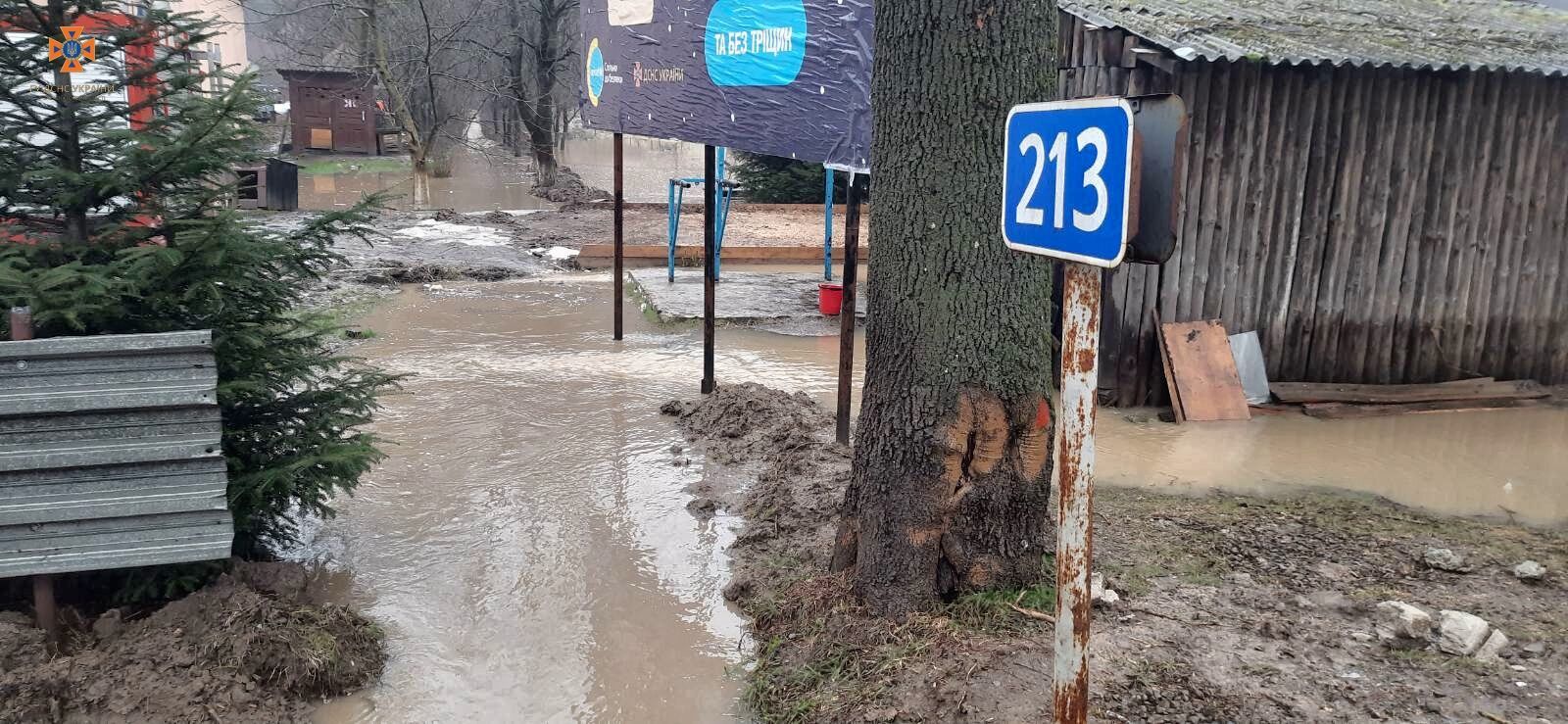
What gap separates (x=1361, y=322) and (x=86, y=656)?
29.3 ft

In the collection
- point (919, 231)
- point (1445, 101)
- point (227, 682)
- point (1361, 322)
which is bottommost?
point (227, 682)

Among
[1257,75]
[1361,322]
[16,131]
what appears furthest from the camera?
[1361,322]

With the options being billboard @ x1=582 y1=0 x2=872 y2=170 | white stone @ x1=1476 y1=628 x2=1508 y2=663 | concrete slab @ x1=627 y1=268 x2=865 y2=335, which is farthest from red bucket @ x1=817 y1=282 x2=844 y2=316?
white stone @ x1=1476 y1=628 x2=1508 y2=663

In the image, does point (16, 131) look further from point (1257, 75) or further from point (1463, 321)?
point (1463, 321)

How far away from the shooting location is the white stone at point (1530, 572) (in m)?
4.70

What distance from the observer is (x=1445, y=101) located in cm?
866

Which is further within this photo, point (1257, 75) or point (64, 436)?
point (1257, 75)

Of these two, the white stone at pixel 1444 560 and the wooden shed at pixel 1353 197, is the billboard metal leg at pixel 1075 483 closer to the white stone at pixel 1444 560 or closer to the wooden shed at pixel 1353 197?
the white stone at pixel 1444 560

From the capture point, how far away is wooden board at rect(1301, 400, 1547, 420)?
331 inches

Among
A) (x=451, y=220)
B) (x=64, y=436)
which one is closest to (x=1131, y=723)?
(x=64, y=436)

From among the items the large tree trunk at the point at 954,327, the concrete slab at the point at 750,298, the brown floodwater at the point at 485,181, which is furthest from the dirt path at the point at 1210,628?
the brown floodwater at the point at 485,181

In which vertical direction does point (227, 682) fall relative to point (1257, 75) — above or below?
below

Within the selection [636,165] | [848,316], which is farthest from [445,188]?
[848,316]

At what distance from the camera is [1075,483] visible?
8.60ft
